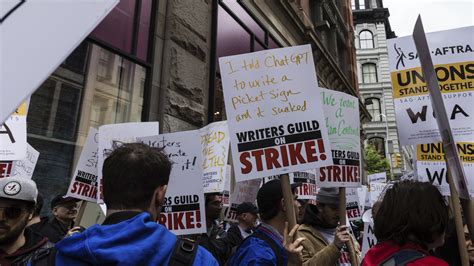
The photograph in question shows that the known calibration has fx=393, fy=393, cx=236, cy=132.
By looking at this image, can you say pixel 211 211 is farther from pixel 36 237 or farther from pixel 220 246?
pixel 36 237

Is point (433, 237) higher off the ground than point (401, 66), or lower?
lower

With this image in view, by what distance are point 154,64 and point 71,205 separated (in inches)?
108

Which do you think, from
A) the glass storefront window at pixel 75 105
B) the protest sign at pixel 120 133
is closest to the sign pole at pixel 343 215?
the protest sign at pixel 120 133

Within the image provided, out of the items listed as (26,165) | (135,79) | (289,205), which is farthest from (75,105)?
(289,205)

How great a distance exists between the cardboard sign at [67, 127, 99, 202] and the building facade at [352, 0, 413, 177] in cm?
4784

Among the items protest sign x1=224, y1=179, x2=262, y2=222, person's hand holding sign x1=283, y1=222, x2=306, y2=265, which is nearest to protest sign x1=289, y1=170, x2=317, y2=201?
protest sign x1=224, y1=179, x2=262, y2=222

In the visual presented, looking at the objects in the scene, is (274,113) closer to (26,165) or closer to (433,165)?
(433,165)

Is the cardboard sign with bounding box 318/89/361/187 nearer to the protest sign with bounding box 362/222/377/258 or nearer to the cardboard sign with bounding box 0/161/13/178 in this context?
the protest sign with bounding box 362/222/377/258

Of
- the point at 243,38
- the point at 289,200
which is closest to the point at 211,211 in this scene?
the point at 289,200

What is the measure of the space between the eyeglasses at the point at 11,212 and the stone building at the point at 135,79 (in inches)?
95.6

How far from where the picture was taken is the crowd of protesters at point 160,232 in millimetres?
1432

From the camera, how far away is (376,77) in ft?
163

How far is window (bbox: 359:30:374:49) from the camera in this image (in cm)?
5050

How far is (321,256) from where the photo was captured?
2.92 m
